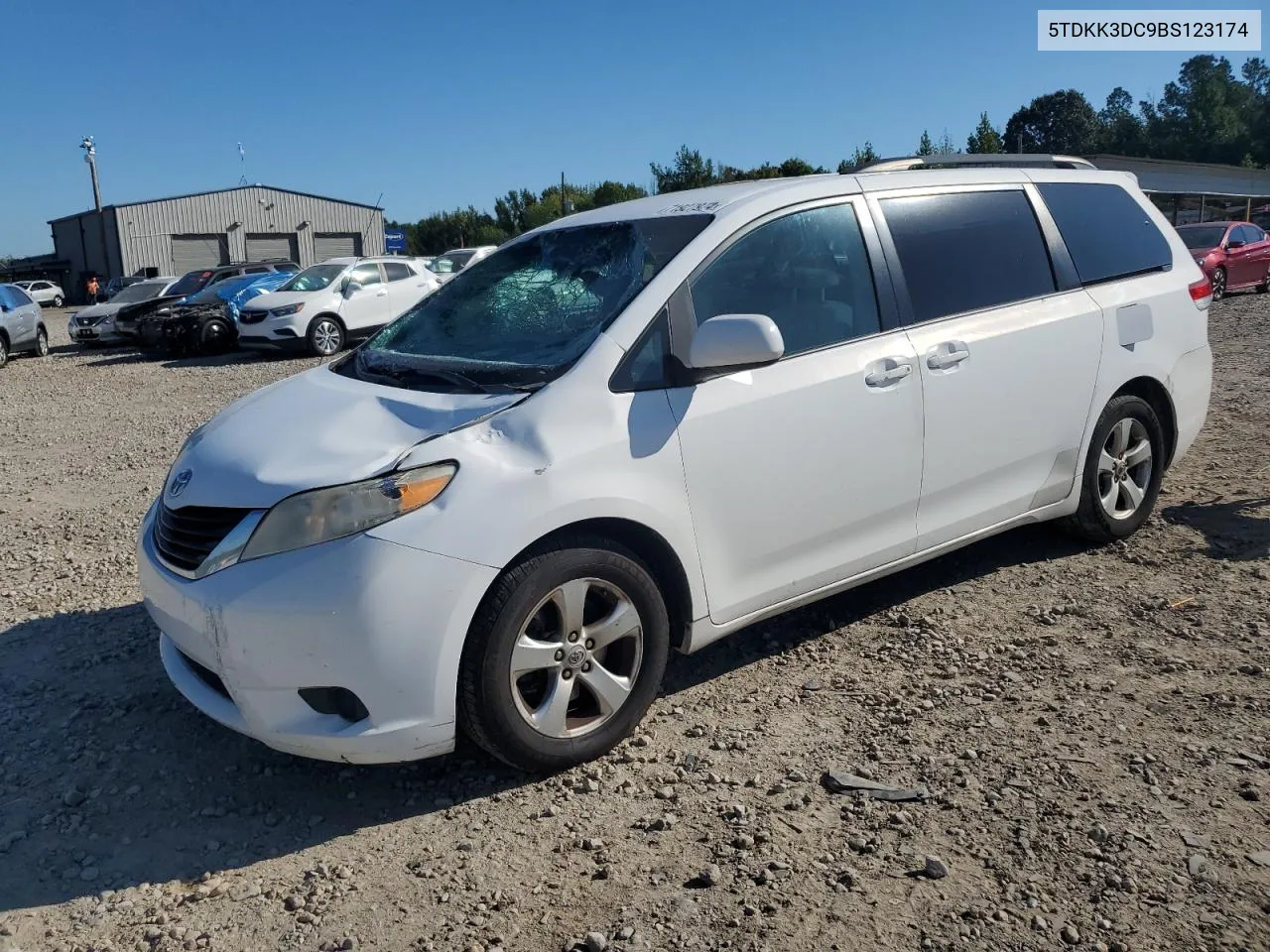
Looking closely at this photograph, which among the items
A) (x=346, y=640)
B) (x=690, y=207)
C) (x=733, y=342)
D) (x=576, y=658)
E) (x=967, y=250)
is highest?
(x=690, y=207)

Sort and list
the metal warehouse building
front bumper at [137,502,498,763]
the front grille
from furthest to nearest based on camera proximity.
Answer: the metal warehouse building → the front grille → front bumper at [137,502,498,763]

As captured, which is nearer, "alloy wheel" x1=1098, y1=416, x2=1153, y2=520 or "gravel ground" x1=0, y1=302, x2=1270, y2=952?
"gravel ground" x1=0, y1=302, x2=1270, y2=952

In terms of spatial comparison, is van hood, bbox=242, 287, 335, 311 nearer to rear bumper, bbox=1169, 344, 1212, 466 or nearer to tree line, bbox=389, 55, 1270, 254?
rear bumper, bbox=1169, 344, 1212, 466

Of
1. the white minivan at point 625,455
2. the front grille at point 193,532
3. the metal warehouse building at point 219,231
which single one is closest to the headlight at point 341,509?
the white minivan at point 625,455

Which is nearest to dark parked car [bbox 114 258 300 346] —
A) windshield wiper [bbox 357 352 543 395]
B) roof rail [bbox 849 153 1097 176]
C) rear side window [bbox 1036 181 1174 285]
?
windshield wiper [bbox 357 352 543 395]

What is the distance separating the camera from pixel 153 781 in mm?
3424

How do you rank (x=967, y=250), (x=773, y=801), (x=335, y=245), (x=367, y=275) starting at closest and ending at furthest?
(x=773, y=801) < (x=967, y=250) < (x=367, y=275) < (x=335, y=245)

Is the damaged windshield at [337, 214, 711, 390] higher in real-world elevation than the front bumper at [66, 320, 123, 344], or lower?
higher

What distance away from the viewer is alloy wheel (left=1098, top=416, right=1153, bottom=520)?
4.93 metres

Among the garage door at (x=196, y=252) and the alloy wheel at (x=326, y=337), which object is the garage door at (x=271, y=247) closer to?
the garage door at (x=196, y=252)

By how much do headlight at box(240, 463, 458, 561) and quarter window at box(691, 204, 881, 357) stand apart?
1.18 metres

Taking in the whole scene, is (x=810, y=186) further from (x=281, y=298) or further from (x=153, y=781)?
(x=281, y=298)

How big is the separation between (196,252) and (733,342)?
179 ft

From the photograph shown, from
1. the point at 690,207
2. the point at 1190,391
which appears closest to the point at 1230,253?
the point at 1190,391
